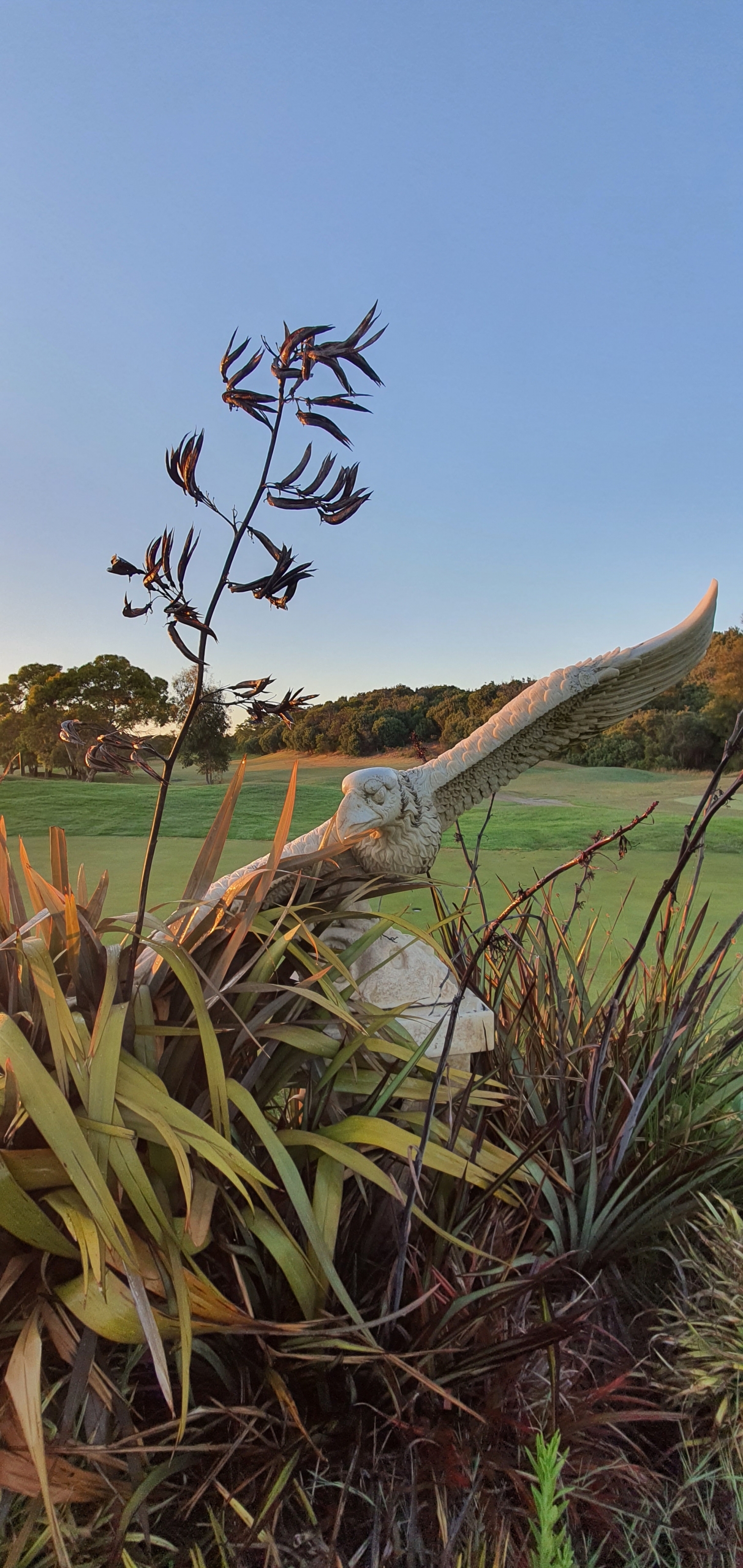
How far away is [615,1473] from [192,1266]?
1007 mm

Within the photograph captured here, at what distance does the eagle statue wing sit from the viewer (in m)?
2.37

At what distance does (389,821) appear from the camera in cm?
239

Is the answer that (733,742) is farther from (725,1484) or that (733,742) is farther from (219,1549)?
(219,1549)

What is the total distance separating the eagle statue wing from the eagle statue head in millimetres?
56

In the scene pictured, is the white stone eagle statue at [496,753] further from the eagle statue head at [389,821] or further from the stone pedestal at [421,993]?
the stone pedestal at [421,993]

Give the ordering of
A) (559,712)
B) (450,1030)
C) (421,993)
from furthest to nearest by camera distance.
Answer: (559,712), (421,993), (450,1030)

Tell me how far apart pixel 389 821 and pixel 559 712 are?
606 mm

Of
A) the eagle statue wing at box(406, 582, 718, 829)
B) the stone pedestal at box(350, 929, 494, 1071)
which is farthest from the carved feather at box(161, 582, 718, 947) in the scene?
the stone pedestal at box(350, 929, 494, 1071)

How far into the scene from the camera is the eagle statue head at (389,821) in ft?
7.73

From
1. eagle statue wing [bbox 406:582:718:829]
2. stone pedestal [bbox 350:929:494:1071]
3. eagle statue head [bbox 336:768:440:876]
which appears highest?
eagle statue wing [bbox 406:582:718:829]

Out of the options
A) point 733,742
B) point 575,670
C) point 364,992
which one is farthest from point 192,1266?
point 575,670

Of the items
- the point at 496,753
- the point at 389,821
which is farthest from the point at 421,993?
the point at 496,753

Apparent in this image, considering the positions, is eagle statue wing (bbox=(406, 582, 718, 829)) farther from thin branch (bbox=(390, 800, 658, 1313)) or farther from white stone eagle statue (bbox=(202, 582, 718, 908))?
thin branch (bbox=(390, 800, 658, 1313))

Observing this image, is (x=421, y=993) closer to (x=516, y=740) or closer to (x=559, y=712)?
(x=516, y=740)
